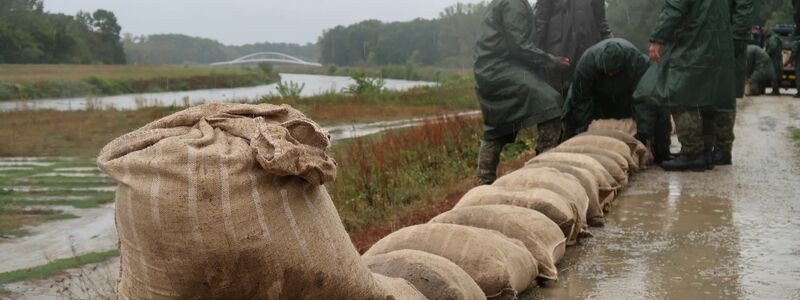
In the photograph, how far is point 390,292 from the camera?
3436 millimetres

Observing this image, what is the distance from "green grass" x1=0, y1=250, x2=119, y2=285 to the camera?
8.95 m

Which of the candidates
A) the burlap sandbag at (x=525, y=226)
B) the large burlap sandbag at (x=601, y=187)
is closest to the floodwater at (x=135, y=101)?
the large burlap sandbag at (x=601, y=187)

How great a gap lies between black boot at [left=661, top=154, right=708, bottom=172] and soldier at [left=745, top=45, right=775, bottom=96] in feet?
39.6

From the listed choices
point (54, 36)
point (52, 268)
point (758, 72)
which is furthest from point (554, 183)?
point (54, 36)

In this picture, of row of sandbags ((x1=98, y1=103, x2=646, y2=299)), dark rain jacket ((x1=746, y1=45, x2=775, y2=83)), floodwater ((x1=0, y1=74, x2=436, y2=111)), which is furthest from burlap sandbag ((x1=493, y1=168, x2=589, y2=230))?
floodwater ((x1=0, y1=74, x2=436, y2=111))

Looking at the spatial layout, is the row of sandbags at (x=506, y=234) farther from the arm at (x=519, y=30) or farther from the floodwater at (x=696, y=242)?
the arm at (x=519, y=30)

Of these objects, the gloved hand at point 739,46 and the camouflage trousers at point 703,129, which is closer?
the camouflage trousers at point 703,129

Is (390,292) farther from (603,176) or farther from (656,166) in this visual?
(656,166)

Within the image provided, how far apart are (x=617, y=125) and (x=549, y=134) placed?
85 cm

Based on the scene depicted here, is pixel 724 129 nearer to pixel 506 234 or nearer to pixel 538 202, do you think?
pixel 538 202

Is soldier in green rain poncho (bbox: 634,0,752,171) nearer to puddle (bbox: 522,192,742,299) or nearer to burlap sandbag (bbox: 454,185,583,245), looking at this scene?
puddle (bbox: 522,192,742,299)

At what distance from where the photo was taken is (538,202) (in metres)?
5.22

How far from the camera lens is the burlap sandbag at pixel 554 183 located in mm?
5596

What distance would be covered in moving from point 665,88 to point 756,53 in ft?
41.6
